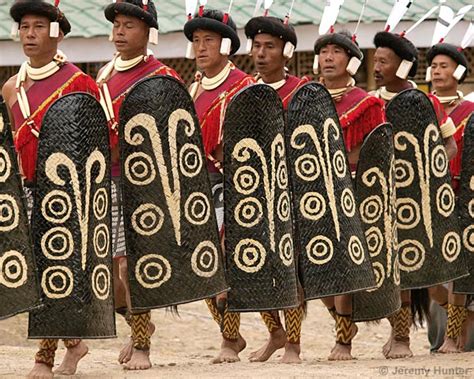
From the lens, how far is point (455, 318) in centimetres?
1088

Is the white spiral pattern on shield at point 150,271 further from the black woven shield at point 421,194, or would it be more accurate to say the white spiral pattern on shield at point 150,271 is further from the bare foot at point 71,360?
the black woven shield at point 421,194

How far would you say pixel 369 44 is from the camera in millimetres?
14852

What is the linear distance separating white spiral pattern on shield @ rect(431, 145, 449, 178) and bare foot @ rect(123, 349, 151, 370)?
6.79 feet

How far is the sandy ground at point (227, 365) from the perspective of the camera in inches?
362

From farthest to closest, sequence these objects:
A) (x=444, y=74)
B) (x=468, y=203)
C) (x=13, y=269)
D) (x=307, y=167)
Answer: (x=444, y=74) → (x=468, y=203) → (x=307, y=167) → (x=13, y=269)

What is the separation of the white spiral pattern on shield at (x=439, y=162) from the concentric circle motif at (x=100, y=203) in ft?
7.47

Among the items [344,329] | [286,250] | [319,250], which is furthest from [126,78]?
[344,329]

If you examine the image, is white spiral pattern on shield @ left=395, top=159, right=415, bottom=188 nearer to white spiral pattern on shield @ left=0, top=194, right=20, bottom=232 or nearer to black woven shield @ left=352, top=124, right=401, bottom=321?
black woven shield @ left=352, top=124, right=401, bottom=321

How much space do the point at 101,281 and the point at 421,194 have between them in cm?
232

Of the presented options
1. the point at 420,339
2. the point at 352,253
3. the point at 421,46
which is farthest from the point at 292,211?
the point at 421,46

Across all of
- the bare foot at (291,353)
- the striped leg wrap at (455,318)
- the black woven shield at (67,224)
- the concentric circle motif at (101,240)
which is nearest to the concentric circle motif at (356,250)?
the bare foot at (291,353)

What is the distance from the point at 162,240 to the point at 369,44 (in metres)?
6.11

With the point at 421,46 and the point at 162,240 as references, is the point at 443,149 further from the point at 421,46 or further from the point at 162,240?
the point at 421,46

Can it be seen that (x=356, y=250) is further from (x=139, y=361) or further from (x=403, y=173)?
(x=139, y=361)
